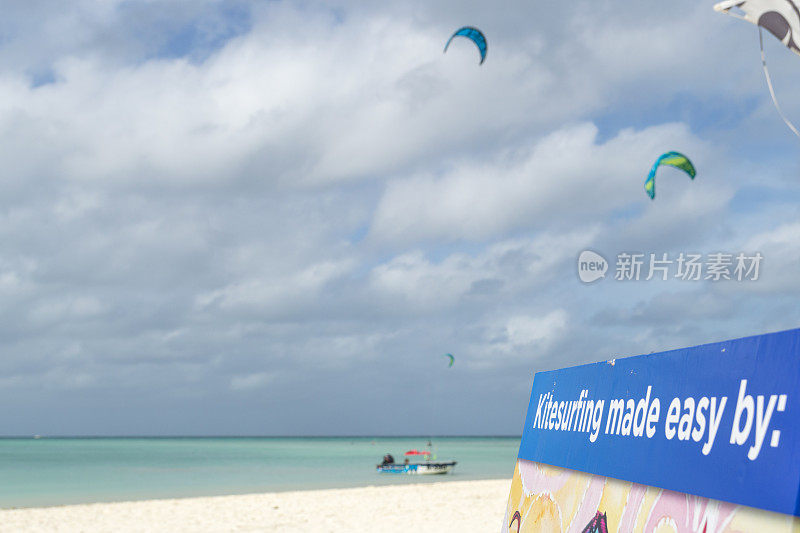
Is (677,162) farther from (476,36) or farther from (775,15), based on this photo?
(775,15)

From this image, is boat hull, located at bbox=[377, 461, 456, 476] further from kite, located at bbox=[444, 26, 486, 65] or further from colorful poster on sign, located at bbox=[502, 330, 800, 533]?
colorful poster on sign, located at bbox=[502, 330, 800, 533]

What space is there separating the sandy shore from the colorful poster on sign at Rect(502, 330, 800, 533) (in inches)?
404

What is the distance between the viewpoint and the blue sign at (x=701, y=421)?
1.93 m

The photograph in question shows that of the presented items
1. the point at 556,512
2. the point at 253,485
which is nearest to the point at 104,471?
the point at 253,485

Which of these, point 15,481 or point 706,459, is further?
point 15,481

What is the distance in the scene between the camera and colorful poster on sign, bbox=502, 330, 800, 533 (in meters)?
1.94

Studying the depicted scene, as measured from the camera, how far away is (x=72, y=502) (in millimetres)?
25516

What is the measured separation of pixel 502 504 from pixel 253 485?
18.6 meters

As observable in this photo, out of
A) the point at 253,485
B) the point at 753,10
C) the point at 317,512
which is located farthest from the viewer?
the point at 253,485

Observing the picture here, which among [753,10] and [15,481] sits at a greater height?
[753,10]

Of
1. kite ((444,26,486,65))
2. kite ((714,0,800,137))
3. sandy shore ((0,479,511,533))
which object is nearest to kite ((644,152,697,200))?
kite ((444,26,486,65))

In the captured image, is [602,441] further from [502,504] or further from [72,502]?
[72,502]

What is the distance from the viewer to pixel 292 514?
16562mm

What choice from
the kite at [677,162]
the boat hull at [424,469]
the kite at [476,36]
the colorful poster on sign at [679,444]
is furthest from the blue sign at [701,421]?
the boat hull at [424,469]
